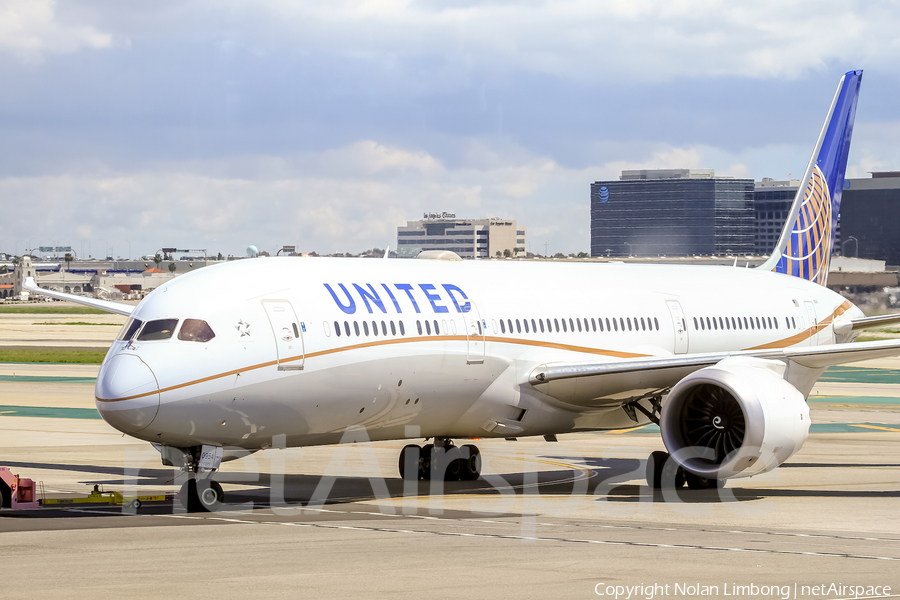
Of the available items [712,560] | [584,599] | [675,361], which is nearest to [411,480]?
[675,361]

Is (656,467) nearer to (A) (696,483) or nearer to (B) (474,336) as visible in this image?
(A) (696,483)

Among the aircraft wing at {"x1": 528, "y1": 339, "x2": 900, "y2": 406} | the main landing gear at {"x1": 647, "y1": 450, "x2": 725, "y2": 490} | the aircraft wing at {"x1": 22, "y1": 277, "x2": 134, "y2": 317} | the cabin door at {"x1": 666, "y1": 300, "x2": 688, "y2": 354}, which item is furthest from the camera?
the cabin door at {"x1": 666, "y1": 300, "x2": 688, "y2": 354}

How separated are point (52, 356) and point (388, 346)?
52.8 meters

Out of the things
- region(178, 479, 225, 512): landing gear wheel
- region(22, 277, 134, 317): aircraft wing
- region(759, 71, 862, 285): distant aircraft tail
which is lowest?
region(178, 479, 225, 512): landing gear wheel

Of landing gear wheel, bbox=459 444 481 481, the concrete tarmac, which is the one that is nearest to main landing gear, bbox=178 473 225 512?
the concrete tarmac

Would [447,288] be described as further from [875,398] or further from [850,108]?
[875,398]

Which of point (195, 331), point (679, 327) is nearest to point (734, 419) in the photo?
point (679, 327)

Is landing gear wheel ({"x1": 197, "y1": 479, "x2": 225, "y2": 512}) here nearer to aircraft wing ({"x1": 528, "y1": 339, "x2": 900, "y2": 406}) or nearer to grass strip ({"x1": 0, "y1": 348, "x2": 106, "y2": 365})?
aircraft wing ({"x1": 528, "y1": 339, "x2": 900, "y2": 406})

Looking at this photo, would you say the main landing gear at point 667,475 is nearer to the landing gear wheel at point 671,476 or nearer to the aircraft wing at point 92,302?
the landing gear wheel at point 671,476

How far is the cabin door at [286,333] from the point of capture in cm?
1988

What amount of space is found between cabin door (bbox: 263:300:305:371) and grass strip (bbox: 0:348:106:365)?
48.0 meters

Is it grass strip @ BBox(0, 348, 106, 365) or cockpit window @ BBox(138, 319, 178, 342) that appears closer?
cockpit window @ BBox(138, 319, 178, 342)

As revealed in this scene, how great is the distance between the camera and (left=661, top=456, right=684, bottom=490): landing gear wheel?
25109 mm

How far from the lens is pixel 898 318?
92.4 ft
